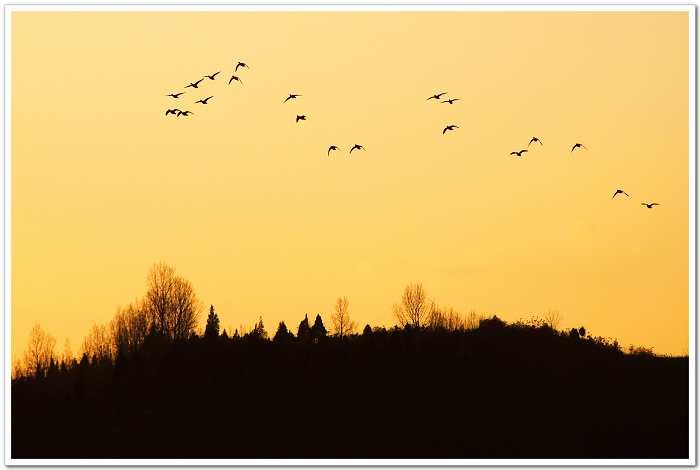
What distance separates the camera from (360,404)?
48.9 metres

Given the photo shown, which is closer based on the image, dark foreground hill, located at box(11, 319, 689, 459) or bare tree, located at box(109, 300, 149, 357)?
dark foreground hill, located at box(11, 319, 689, 459)

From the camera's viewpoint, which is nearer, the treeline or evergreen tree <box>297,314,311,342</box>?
the treeline

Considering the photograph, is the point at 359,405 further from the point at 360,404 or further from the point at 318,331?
the point at 318,331

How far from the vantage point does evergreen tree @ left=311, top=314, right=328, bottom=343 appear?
2448 inches

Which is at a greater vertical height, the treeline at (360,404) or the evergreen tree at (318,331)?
the evergreen tree at (318,331)

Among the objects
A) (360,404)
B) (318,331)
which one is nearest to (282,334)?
→ (318,331)

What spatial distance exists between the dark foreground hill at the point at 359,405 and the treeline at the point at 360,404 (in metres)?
0.10

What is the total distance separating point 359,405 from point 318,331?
1899 cm

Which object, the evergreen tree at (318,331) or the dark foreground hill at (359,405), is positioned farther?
the evergreen tree at (318,331)

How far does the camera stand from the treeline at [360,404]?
44.8 metres

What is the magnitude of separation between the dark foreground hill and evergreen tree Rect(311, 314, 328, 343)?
367cm

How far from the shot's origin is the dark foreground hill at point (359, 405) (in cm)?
4481

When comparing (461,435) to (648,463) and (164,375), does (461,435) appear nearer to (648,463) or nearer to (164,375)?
(648,463)

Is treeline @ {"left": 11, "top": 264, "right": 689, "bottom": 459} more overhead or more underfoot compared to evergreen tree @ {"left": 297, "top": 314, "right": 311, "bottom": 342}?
more underfoot
